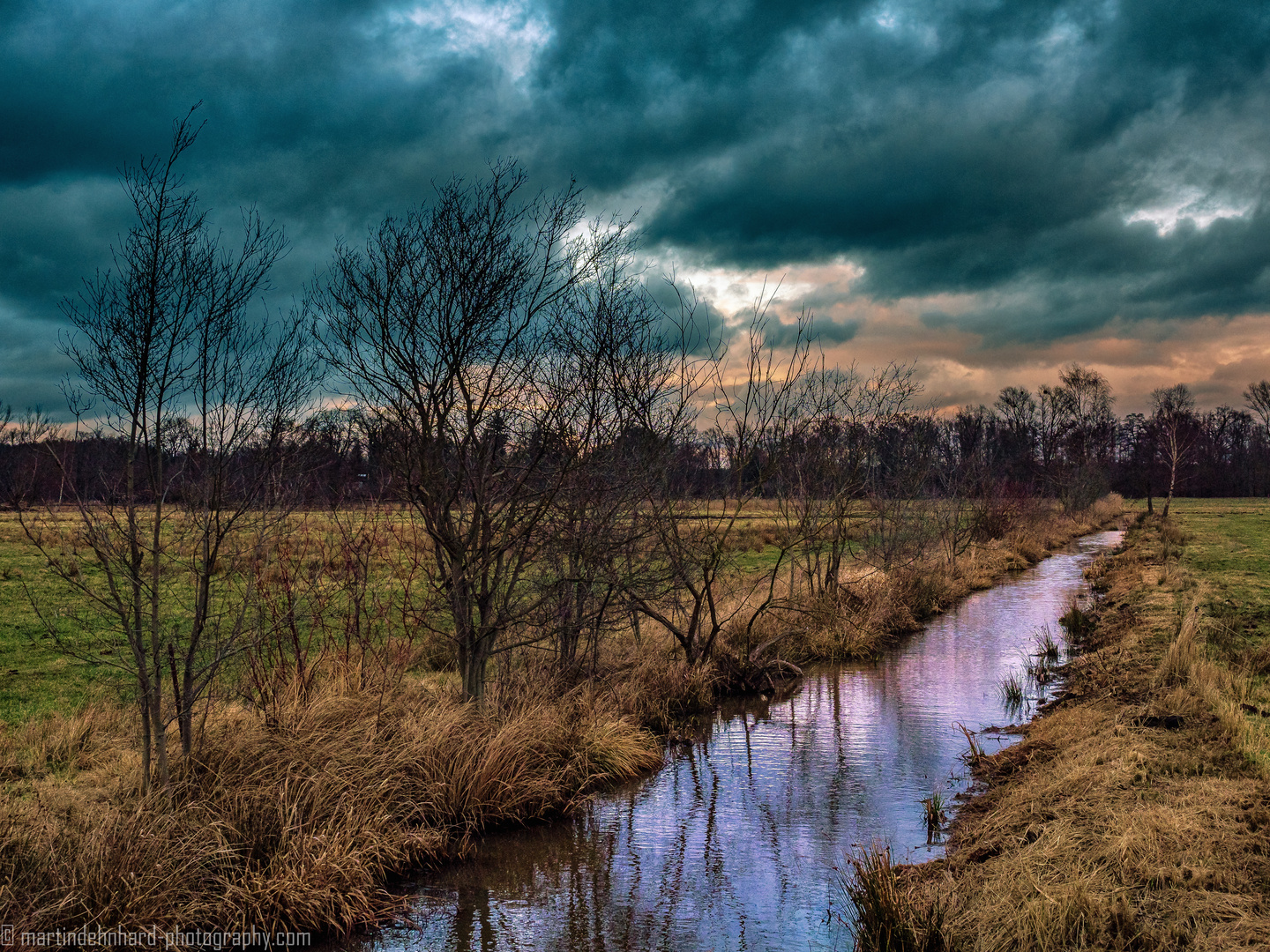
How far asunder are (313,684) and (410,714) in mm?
1387

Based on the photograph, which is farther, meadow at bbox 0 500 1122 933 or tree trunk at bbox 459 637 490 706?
tree trunk at bbox 459 637 490 706

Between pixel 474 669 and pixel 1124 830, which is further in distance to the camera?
pixel 474 669

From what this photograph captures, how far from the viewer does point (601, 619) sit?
10.8m

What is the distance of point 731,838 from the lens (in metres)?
7.70

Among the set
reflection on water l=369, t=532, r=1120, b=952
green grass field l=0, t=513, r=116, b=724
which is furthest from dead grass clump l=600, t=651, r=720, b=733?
green grass field l=0, t=513, r=116, b=724

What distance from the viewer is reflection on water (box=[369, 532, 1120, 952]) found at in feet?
19.9

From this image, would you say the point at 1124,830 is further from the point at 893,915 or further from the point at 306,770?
the point at 306,770

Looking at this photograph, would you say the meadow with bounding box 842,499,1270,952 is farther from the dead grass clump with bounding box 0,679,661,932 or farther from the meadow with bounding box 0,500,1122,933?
the meadow with bounding box 0,500,1122,933

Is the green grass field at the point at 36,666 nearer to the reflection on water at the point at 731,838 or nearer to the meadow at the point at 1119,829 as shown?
the reflection on water at the point at 731,838

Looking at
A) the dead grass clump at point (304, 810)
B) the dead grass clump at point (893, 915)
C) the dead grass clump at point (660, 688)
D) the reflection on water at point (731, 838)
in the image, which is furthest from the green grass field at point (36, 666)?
the dead grass clump at point (893, 915)

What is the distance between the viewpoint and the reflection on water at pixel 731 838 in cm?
605

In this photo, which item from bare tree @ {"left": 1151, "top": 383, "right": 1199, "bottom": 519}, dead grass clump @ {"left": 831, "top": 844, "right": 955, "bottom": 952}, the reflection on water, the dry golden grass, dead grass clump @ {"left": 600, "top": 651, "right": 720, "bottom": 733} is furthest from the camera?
bare tree @ {"left": 1151, "top": 383, "right": 1199, "bottom": 519}

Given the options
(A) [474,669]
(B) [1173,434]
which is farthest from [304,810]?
(B) [1173,434]

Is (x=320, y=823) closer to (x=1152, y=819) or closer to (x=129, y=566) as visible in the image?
(x=129, y=566)
